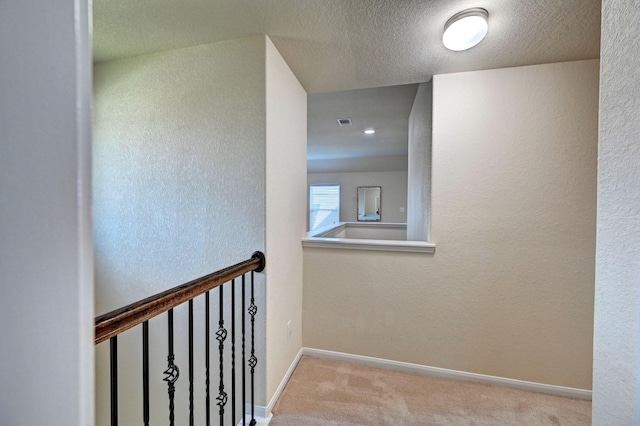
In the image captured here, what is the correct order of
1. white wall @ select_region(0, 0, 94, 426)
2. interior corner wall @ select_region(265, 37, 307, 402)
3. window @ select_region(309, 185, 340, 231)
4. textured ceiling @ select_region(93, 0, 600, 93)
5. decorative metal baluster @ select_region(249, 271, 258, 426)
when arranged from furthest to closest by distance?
window @ select_region(309, 185, 340, 231) < interior corner wall @ select_region(265, 37, 307, 402) < decorative metal baluster @ select_region(249, 271, 258, 426) < textured ceiling @ select_region(93, 0, 600, 93) < white wall @ select_region(0, 0, 94, 426)

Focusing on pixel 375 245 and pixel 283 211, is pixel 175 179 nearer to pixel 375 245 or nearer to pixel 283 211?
pixel 283 211

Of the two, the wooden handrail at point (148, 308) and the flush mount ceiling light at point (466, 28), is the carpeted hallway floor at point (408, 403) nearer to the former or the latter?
the wooden handrail at point (148, 308)

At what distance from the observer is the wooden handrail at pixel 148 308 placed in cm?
66

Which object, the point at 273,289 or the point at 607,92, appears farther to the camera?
the point at 273,289

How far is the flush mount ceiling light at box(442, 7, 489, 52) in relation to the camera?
1310 millimetres

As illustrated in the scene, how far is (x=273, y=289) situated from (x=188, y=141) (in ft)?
3.52

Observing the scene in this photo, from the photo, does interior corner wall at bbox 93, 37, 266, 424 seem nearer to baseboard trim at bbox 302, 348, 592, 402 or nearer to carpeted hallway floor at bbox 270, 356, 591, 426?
carpeted hallway floor at bbox 270, 356, 591, 426

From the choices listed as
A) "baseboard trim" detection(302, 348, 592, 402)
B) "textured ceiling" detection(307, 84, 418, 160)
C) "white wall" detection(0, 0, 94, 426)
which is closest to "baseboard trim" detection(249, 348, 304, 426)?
"baseboard trim" detection(302, 348, 592, 402)

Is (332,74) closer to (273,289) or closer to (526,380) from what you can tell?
(273,289)

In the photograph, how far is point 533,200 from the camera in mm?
1775

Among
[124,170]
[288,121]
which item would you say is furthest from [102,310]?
[288,121]

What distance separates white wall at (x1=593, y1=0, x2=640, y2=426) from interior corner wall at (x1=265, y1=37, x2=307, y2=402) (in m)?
1.37

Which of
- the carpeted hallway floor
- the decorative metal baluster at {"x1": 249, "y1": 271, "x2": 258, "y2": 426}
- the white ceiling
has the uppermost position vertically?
the white ceiling

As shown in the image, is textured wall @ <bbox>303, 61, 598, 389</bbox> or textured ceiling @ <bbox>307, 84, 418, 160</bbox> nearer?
textured wall @ <bbox>303, 61, 598, 389</bbox>
